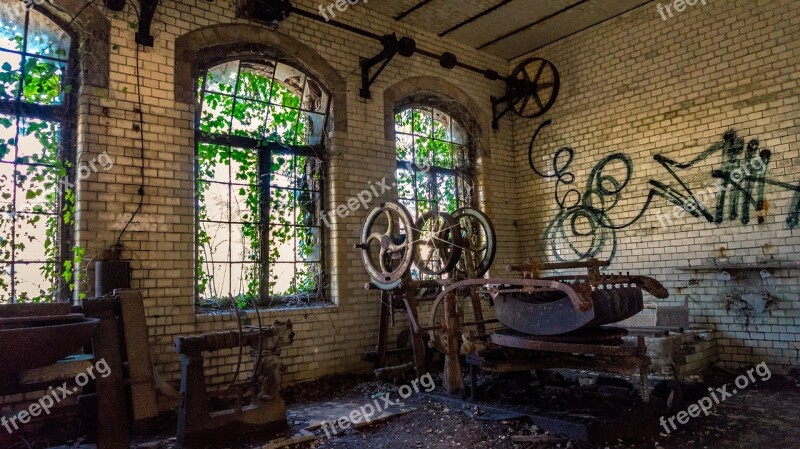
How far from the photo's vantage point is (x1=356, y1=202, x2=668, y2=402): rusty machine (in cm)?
385

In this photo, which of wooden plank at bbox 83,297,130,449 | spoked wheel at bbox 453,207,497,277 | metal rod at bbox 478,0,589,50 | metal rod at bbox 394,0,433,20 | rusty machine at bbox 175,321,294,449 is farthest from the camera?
metal rod at bbox 478,0,589,50

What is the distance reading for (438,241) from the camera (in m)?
5.79

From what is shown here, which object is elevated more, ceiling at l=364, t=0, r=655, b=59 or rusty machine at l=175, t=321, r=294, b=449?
ceiling at l=364, t=0, r=655, b=59

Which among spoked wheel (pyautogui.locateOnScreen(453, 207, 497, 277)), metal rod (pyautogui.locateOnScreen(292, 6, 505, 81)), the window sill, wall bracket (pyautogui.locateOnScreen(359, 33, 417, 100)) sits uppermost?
metal rod (pyautogui.locateOnScreen(292, 6, 505, 81))

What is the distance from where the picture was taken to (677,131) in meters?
6.13

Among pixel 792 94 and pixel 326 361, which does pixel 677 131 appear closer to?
pixel 792 94

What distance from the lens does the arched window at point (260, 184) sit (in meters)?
5.18

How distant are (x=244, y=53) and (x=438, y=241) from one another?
291cm

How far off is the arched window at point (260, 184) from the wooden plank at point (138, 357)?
1.63 meters

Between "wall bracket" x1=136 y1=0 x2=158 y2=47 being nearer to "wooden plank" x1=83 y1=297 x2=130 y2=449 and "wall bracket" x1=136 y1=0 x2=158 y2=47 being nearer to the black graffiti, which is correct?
"wooden plank" x1=83 y1=297 x2=130 y2=449

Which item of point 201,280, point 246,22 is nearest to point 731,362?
point 201,280

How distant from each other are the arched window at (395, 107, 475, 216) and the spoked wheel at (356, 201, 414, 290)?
1.11 m

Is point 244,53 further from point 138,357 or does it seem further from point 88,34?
point 138,357

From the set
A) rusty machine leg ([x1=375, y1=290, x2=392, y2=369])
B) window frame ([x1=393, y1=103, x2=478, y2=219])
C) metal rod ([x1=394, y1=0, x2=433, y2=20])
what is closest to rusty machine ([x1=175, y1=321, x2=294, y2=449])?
rusty machine leg ([x1=375, y1=290, x2=392, y2=369])
